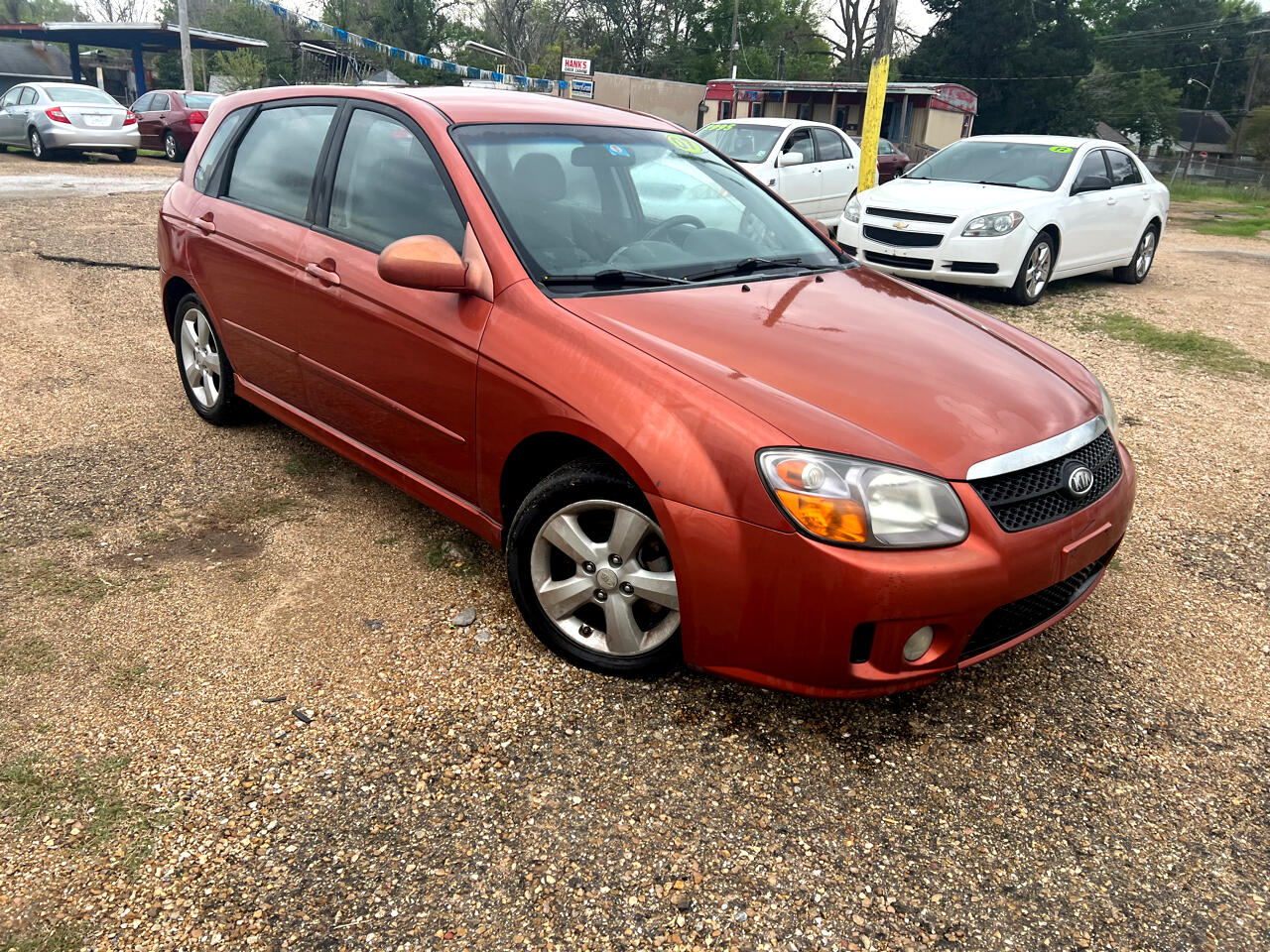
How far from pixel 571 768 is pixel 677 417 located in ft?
3.18

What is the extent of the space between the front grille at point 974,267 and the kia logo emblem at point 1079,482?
243 inches

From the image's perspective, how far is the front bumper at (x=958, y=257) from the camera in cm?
820

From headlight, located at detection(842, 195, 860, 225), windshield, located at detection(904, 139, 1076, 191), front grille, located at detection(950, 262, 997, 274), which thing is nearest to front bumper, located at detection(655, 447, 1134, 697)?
front grille, located at detection(950, 262, 997, 274)

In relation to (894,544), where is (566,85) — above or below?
above

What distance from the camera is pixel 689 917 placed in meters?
2.07

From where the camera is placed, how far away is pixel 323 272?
348 centimetres

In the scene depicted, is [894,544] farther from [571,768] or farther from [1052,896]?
[571,768]

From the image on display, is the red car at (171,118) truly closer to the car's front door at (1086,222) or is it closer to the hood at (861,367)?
the car's front door at (1086,222)

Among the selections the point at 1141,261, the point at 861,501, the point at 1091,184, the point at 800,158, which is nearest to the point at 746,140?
the point at 800,158

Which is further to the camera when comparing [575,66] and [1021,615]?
[575,66]

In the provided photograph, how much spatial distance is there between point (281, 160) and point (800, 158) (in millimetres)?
7590

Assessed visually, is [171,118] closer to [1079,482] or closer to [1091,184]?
[1091,184]

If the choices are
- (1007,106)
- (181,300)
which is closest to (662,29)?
(1007,106)

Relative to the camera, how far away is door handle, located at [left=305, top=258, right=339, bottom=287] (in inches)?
135
